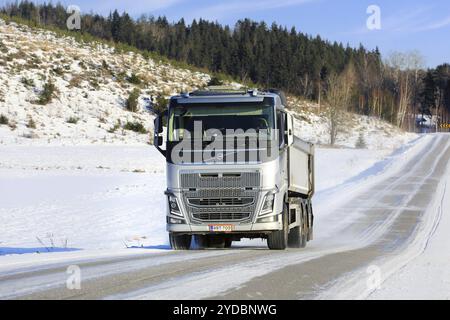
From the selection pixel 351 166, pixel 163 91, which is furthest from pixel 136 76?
pixel 351 166

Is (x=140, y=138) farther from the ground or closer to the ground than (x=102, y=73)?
closer to the ground

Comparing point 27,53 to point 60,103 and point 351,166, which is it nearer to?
point 60,103

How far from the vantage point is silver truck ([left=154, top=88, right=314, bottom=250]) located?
13.7 m

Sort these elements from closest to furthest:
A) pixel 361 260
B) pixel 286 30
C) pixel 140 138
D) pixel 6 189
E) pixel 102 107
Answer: pixel 361 260 → pixel 6 189 → pixel 140 138 → pixel 102 107 → pixel 286 30

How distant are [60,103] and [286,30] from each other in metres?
82.8

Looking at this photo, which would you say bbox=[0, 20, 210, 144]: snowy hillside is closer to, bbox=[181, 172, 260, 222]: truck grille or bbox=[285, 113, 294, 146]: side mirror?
bbox=[181, 172, 260, 222]: truck grille

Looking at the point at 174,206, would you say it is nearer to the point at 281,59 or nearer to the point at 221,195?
the point at 221,195

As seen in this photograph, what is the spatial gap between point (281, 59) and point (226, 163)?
326 feet

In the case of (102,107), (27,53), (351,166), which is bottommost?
(351,166)

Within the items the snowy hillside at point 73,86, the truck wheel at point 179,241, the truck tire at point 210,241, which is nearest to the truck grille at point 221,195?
the truck wheel at point 179,241

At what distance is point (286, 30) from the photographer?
130625mm

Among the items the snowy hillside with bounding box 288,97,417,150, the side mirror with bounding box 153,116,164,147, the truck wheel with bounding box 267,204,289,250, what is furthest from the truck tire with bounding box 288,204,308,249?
the snowy hillside with bounding box 288,97,417,150

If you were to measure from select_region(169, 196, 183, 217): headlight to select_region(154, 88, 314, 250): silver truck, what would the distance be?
21mm

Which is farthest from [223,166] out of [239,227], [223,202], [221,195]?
[239,227]
